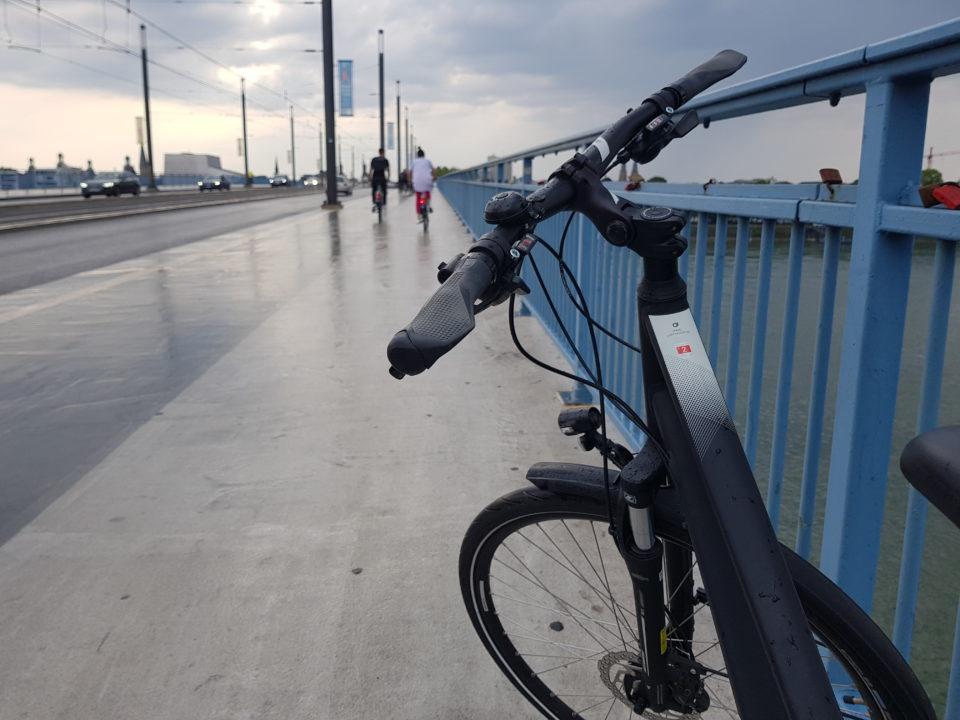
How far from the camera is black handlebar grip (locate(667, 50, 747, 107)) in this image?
4.85ft

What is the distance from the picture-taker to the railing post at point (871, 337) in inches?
64.2

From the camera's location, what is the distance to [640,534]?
1.51 m

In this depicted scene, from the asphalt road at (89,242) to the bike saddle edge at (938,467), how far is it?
9.62 meters

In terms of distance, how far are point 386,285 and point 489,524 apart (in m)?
7.32

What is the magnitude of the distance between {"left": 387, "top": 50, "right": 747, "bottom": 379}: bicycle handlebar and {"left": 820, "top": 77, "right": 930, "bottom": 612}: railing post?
14.3 inches

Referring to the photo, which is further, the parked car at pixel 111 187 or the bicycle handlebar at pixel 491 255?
the parked car at pixel 111 187

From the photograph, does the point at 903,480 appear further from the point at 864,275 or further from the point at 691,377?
the point at 691,377

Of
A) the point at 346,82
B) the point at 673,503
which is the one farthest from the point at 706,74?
the point at 346,82

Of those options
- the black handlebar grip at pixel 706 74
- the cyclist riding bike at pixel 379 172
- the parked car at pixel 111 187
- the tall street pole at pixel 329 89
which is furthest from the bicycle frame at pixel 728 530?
the parked car at pixel 111 187

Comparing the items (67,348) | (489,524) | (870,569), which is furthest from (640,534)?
(67,348)

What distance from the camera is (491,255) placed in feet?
4.06

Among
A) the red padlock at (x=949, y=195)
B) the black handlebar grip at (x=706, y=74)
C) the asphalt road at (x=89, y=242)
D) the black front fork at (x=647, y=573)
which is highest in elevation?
the black handlebar grip at (x=706, y=74)

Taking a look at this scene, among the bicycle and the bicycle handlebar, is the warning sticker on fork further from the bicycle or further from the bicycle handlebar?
the bicycle handlebar

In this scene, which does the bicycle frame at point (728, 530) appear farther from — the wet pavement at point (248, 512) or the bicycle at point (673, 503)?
the wet pavement at point (248, 512)
